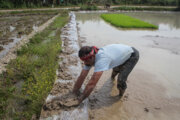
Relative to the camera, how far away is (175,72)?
10.9 feet

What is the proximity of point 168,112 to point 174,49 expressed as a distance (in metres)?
3.64

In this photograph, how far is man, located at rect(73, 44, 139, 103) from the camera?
165 cm

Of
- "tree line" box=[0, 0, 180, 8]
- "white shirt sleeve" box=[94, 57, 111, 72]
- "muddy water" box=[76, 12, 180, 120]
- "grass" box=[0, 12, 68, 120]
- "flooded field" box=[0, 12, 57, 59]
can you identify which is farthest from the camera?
"tree line" box=[0, 0, 180, 8]

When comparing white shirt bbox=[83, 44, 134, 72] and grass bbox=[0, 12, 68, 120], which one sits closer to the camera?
white shirt bbox=[83, 44, 134, 72]

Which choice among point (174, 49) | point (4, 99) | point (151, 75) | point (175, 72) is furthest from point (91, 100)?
point (174, 49)

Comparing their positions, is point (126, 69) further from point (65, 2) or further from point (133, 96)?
point (65, 2)

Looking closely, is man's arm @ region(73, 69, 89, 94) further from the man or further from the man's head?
the man's head

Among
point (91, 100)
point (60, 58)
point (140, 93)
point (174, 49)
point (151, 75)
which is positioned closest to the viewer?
point (91, 100)

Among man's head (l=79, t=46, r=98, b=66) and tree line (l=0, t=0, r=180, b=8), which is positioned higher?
tree line (l=0, t=0, r=180, b=8)

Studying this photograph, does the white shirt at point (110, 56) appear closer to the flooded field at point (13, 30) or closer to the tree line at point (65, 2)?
the flooded field at point (13, 30)

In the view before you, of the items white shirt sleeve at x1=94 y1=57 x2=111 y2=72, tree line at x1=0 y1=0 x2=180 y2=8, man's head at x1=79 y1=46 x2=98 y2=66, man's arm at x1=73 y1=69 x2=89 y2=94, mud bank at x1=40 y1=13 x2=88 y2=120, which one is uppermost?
tree line at x1=0 y1=0 x2=180 y2=8

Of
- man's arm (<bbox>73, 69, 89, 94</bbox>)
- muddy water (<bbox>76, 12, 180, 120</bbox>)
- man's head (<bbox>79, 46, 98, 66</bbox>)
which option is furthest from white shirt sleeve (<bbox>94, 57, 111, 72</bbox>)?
muddy water (<bbox>76, 12, 180, 120</bbox>)

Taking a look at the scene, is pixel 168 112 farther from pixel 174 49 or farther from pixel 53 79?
pixel 174 49

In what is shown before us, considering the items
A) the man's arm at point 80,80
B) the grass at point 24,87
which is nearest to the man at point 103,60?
the man's arm at point 80,80
